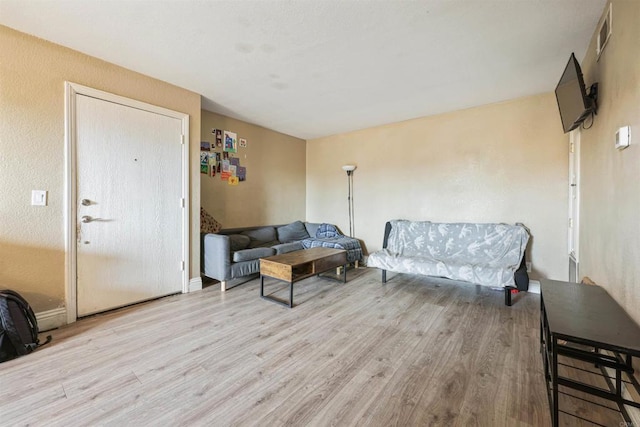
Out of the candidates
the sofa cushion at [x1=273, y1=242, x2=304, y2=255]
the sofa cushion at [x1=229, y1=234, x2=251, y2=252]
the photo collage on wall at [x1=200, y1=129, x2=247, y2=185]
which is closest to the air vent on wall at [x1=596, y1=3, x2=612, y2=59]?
the sofa cushion at [x1=273, y1=242, x2=304, y2=255]

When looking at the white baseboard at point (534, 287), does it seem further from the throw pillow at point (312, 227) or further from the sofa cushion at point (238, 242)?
the sofa cushion at point (238, 242)

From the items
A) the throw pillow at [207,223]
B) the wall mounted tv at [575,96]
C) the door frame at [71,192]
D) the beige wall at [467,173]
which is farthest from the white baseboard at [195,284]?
the wall mounted tv at [575,96]

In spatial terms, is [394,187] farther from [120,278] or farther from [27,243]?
[27,243]

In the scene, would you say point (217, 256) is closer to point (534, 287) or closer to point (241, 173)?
point (241, 173)

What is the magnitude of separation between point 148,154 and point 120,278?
1.30m

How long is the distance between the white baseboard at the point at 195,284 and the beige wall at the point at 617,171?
365 cm

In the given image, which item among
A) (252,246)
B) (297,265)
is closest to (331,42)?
(297,265)

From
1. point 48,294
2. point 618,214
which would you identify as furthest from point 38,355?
point 618,214

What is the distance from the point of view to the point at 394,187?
438 centimetres

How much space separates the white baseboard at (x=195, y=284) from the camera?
3.19 metres

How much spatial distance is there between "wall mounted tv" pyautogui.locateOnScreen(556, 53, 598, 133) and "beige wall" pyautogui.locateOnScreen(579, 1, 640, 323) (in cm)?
7

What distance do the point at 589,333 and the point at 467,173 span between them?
9.63 feet

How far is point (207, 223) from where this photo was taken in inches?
147

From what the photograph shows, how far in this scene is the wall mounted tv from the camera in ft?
6.00
